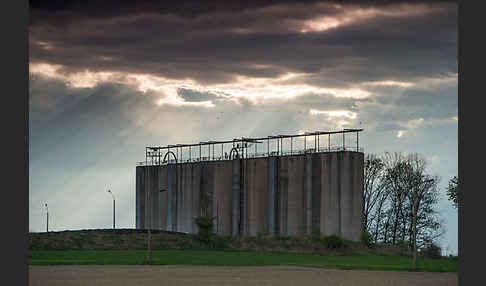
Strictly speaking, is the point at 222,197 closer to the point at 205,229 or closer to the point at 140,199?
the point at 140,199

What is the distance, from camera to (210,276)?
47.9 meters

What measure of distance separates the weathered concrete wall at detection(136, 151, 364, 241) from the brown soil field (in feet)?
150

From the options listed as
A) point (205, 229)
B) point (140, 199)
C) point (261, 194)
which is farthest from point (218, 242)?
point (140, 199)

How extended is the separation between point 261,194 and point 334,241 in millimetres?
18244

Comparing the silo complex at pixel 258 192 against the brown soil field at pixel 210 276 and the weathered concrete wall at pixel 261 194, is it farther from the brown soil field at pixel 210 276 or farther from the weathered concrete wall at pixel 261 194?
the brown soil field at pixel 210 276

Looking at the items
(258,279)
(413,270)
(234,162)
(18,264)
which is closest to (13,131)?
(18,264)

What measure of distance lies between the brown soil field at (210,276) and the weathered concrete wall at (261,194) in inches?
1795

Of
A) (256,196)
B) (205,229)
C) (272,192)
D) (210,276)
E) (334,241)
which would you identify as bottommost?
(334,241)

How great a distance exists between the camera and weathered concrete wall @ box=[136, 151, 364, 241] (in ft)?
332

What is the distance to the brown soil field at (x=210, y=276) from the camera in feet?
140

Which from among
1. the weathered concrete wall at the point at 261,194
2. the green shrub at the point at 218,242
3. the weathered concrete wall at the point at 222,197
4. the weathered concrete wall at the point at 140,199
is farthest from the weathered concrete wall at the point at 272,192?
the weathered concrete wall at the point at 140,199

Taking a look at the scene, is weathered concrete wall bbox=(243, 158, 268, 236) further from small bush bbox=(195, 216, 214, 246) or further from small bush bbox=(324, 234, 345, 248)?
small bush bbox=(324, 234, 345, 248)

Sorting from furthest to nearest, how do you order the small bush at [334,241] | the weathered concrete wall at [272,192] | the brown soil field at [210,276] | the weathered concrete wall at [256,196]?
the weathered concrete wall at [256,196], the weathered concrete wall at [272,192], the small bush at [334,241], the brown soil field at [210,276]

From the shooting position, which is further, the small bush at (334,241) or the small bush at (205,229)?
the small bush at (205,229)
